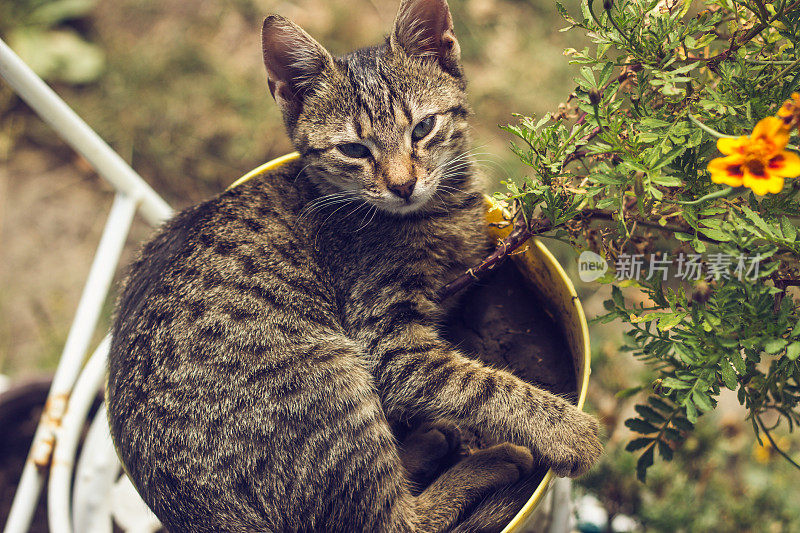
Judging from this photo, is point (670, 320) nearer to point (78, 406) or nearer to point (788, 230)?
point (788, 230)

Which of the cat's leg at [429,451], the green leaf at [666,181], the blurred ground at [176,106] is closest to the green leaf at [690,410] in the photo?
the green leaf at [666,181]

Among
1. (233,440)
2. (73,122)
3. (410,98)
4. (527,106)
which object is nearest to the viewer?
(233,440)

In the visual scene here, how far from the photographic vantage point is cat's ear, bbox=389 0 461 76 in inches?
54.5

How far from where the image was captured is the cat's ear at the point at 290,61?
1.36 metres

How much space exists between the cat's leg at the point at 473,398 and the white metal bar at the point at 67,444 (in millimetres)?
724

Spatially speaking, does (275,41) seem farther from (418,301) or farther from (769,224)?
(769,224)

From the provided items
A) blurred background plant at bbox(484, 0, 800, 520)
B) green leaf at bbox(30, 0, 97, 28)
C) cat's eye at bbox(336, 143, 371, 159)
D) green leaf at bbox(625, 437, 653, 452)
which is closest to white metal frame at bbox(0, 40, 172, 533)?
cat's eye at bbox(336, 143, 371, 159)

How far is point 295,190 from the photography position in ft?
5.18

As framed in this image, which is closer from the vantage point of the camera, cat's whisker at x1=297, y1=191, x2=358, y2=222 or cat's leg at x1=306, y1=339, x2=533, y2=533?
cat's leg at x1=306, y1=339, x2=533, y2=533

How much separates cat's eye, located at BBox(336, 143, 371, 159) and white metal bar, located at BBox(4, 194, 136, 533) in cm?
72

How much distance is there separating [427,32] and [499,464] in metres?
1.05

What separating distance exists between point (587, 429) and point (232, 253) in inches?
36.0

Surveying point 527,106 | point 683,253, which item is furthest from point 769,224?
point 527,106

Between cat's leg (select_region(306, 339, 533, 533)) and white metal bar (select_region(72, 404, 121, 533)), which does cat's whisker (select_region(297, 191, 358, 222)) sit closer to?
cat's leg (select_region(306, 339, 533, 533))
